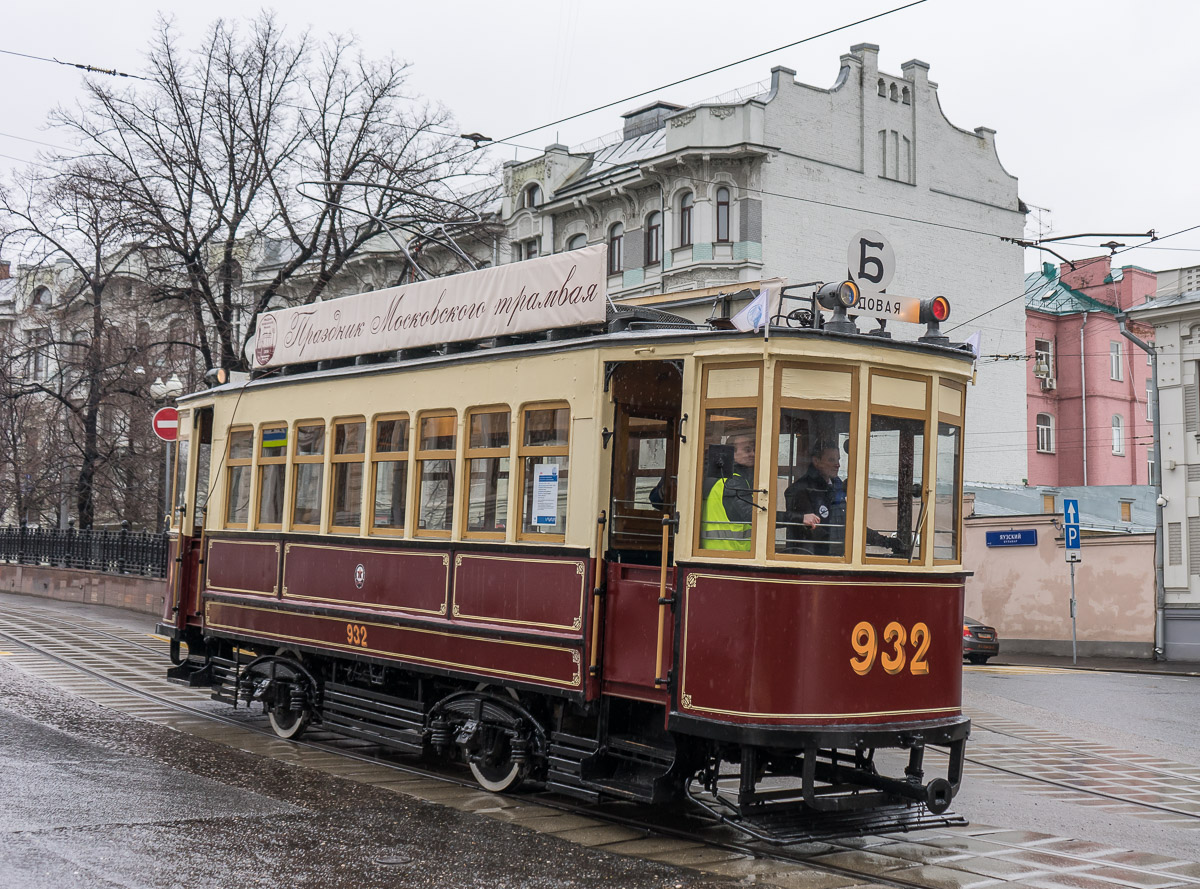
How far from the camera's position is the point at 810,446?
25.6ft

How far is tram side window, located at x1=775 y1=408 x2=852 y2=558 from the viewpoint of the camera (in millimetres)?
7723

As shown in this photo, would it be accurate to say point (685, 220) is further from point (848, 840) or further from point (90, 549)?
point (848, 840)

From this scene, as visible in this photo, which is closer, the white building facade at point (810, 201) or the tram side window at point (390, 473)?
the tram side window at point (390, 473)

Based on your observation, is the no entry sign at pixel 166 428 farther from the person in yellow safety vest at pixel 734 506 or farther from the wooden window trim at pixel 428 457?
the person in yellow safety vest at pixel 734 506

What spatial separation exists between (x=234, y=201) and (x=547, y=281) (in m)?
17.4

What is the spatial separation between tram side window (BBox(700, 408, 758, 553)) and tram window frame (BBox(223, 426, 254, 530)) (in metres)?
5.63

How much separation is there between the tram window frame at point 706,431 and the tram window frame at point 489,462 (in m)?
1.70

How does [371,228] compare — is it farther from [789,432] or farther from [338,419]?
[789,432]

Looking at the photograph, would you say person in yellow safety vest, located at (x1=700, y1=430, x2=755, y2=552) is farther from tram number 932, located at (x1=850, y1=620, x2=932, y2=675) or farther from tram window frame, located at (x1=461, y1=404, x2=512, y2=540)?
tram window frame, located at (x1=461, y1=404, x2=512, y2=540)

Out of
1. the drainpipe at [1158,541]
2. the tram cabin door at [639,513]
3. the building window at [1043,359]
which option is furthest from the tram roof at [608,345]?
the building window at [1043,359]

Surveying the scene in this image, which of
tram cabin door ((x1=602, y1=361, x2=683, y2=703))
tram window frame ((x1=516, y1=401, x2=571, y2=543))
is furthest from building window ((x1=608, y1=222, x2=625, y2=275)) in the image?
tram cabin door ((x1=602, y1=361, x2=683, y2=703))

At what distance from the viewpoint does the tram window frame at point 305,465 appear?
11.1m

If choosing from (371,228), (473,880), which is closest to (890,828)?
(473,880)

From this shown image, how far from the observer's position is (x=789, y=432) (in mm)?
7781
